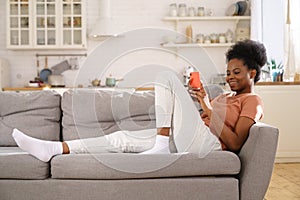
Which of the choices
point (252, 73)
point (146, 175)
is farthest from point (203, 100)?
point (146, 175)

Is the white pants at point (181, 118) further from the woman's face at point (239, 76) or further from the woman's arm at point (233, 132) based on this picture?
the woman's face at point (239, 76)

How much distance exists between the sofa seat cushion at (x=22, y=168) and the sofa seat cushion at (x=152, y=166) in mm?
87

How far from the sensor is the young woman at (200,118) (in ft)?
9.05

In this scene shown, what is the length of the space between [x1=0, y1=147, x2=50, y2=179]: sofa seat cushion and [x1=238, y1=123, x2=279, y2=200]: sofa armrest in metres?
1.08

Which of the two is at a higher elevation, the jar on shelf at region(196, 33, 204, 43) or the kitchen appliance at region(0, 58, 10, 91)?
the jar on shelf at region(196, 33, 204, 43)

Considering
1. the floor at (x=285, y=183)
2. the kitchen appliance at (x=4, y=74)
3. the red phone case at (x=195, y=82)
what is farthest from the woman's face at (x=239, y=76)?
the kitchen appliance at (x=4, y=74)

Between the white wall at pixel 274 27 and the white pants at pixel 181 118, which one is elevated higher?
the white wall at pixel 274 27

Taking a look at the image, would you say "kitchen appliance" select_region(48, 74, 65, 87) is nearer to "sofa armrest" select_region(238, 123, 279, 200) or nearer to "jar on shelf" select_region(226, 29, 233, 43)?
"jar on shelf" select_region(226, 29, 233, 43)

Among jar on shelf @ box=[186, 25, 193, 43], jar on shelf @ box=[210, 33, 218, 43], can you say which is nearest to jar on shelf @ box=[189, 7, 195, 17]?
jar on shelf @ box=[186, 25, 193, 43]

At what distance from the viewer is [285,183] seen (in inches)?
165

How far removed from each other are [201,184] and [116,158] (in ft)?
1.56

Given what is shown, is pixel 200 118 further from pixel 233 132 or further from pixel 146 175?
pixel 146 175

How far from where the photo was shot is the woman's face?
295 centimetres

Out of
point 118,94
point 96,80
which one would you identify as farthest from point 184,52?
point 118,94
